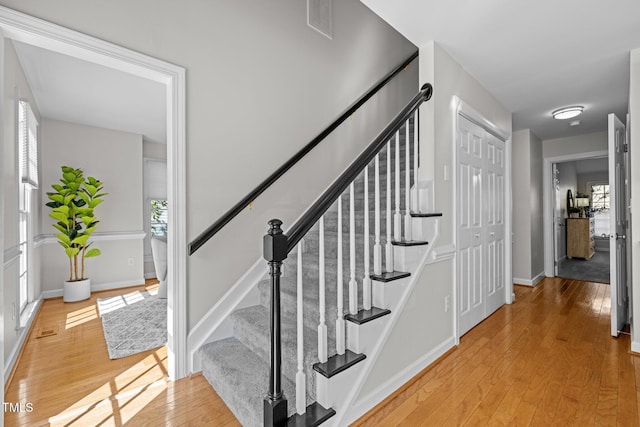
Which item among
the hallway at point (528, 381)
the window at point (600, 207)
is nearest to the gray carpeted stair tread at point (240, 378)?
the hallway at point (528, 381)

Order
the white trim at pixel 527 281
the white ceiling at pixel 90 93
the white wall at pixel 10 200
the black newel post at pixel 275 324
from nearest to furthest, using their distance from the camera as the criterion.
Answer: the black newel post at pixel 275 324 < the white wall at pixel 10 200 < the white ceiling at pixel 90 93 < the white trim at pixel 527 281

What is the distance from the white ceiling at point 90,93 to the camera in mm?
2922

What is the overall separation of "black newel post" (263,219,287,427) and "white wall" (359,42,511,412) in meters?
0.76

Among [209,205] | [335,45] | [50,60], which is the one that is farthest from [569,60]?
[50,60]

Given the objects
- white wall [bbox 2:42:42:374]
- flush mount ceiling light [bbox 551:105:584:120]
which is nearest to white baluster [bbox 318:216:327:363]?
white wall [bbox 2:42:42:374]

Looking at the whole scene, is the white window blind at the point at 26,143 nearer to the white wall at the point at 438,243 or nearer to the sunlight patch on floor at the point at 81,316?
the sunlight patch on floor at the point at 81,316

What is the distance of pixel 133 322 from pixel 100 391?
51.0 inches

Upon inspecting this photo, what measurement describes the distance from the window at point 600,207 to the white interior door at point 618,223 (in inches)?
276

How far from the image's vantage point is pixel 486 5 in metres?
1.95

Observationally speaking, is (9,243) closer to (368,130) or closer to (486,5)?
(368,130)

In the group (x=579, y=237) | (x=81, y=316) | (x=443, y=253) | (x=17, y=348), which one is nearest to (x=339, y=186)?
(x=443, y=253)

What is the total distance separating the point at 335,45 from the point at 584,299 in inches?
176

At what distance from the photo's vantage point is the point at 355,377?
63.7 inches

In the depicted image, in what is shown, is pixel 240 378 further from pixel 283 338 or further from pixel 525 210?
pixel 525 210
